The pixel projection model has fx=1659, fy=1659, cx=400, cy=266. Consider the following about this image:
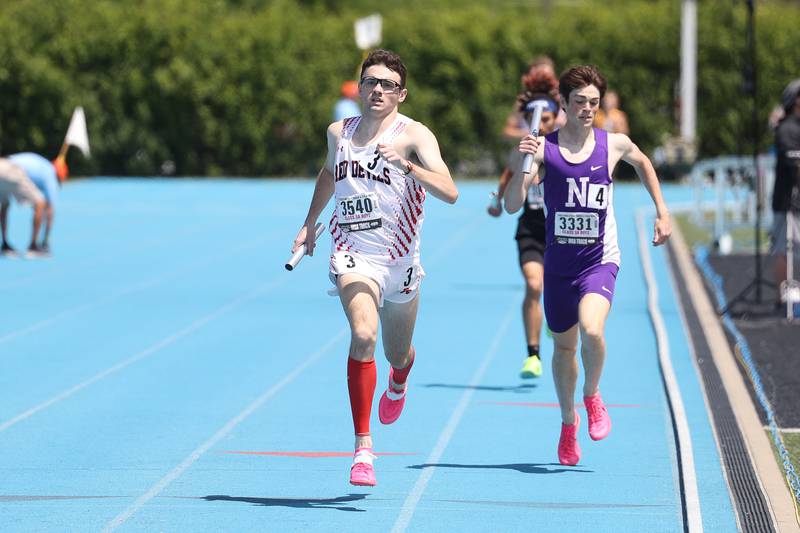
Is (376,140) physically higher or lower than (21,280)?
higher

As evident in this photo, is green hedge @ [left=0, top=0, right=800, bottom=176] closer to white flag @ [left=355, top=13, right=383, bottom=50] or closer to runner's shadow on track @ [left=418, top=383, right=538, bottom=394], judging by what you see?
white flag @ [left=355, top=13, right=383, bottom=50]

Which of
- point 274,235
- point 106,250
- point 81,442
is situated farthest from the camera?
point 274,235

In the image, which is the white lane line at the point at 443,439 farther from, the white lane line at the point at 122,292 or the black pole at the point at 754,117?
the white lane line at the point at 122,292

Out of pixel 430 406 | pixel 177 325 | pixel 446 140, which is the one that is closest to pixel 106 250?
pixel 177 325

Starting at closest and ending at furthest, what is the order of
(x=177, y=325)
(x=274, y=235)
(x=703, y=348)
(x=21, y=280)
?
(x=703, y=348)
(x=177, y=325)
(x=21, y=280)
(x=274, y=235)

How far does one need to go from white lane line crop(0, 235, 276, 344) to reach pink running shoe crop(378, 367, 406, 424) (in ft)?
17.2

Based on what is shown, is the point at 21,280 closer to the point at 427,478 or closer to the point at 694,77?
the point at 427,478

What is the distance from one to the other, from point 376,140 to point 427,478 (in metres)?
1.59

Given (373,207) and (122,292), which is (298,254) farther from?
(122,292)

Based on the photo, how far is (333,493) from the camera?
732 cm

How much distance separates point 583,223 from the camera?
306 inches

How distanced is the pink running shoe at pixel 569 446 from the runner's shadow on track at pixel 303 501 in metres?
1.14

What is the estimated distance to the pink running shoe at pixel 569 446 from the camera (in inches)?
310

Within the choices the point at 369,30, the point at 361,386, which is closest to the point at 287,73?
the point at 369,30
